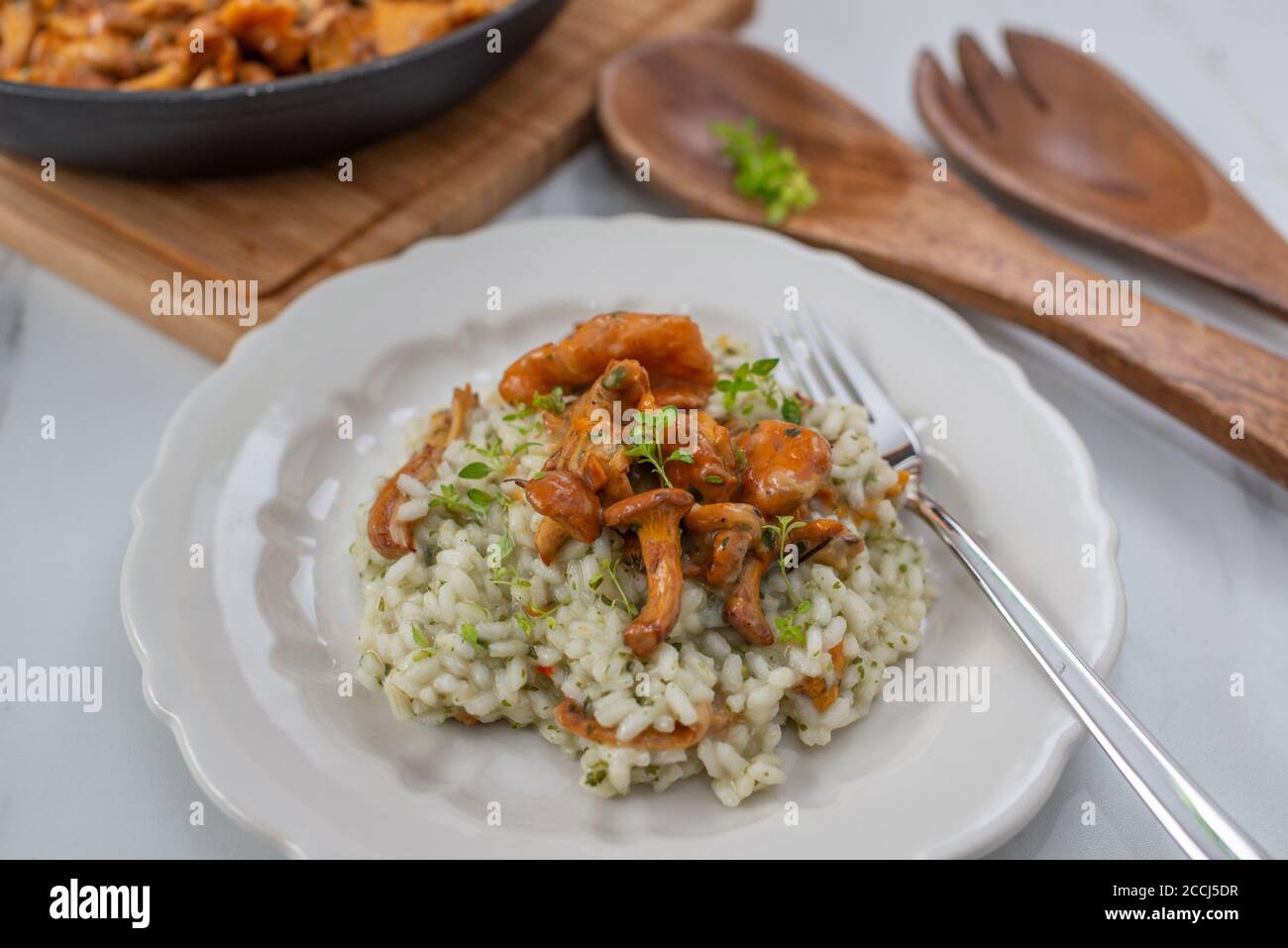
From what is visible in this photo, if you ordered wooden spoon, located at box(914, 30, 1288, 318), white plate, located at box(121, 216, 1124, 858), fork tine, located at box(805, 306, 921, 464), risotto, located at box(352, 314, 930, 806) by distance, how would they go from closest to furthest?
white plate, located at box(121, 216, 1124, 858)
risotto, located at box(352, 314, 930, 806)
fork tine, located at box(805, 306, 921, 464)
wooden spoon, located at box(914, 30, 1288, 318)

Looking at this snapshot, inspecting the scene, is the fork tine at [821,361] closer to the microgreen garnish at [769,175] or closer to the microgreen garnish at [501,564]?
the microgreen garnish at [769,175]

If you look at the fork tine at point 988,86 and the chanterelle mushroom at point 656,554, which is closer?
the chanterelle mushroom at point 656,554

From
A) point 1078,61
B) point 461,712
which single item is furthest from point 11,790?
point 1078,61

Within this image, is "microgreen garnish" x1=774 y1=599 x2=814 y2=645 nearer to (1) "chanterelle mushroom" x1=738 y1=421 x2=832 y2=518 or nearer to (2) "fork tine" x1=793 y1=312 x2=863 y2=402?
(1) "chanterelle mushroom" x1=738 y1=421 x2=832 y2=518

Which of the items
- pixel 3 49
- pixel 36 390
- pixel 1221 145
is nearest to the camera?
pixel 36 390

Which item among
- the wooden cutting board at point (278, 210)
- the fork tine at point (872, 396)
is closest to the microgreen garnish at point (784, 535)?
the fork tine at point (872, 396)

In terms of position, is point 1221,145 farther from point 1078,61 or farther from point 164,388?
point 164,388

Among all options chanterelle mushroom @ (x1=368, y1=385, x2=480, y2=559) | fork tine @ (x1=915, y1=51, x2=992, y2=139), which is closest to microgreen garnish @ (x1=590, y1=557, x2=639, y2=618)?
chanterelle mushroom @ (x1=368, y1=385, x2=480, y2=559)
